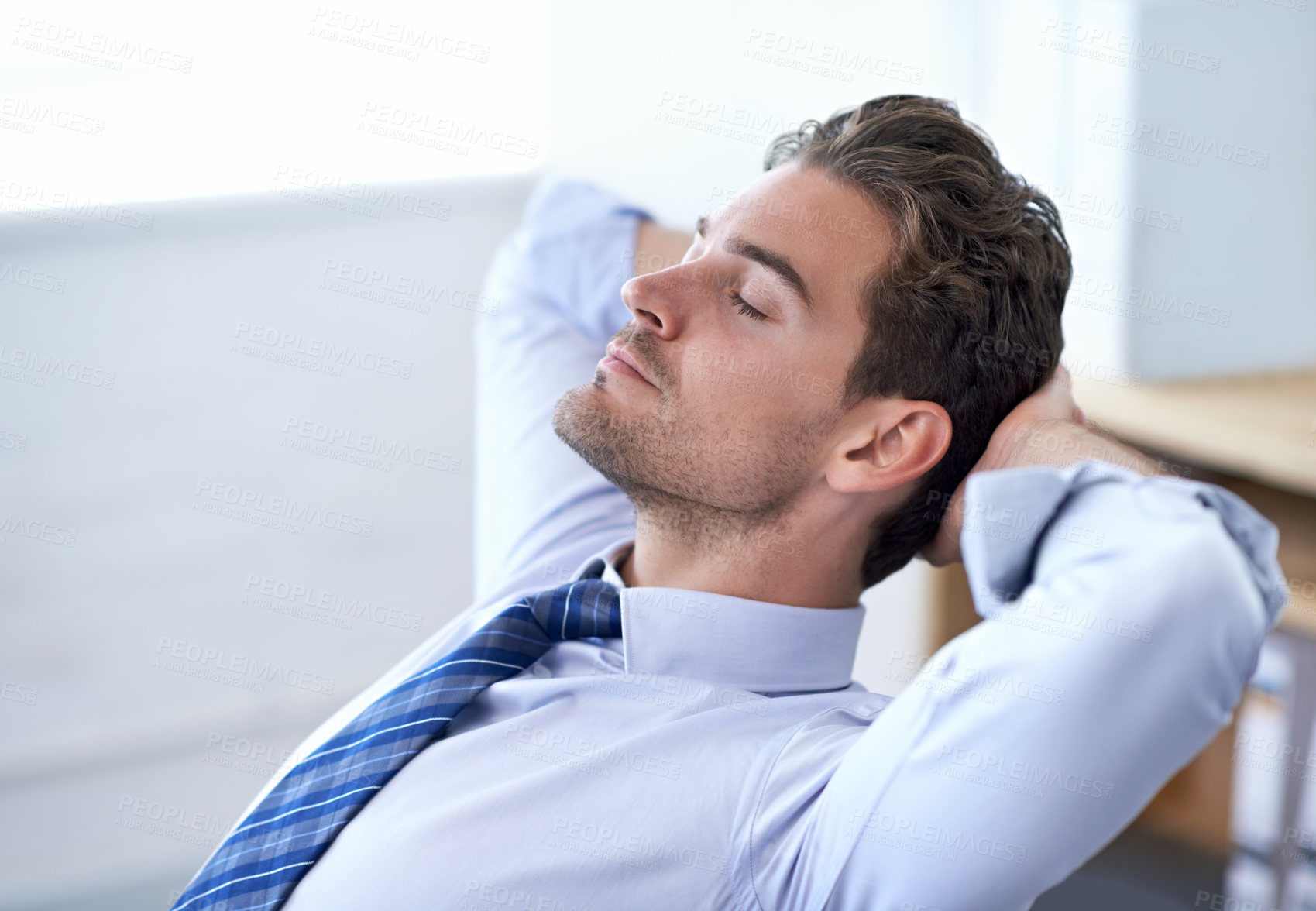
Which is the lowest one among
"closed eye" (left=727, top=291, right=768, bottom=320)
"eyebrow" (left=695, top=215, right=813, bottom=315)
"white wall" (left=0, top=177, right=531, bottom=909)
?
"white wall" (left=0, top=177, right=531, bottom=909)

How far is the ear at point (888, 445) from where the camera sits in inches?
42.0

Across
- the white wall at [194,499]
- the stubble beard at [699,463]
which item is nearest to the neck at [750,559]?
the stubble beard at [699,463]

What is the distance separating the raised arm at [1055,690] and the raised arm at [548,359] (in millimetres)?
664

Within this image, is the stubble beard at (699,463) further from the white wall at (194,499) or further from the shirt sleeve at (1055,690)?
the white wall at (194,499)

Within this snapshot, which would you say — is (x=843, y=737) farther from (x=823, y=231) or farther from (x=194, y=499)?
(x=194, y=499)

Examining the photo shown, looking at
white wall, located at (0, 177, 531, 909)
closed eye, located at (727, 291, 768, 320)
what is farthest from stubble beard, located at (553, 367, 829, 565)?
white wall, located at (0, 177, 531, 909)

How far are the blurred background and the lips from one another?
767 mm

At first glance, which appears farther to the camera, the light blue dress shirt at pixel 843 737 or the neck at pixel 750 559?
the neck at pixel 750 559

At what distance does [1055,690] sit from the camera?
28.2 inches

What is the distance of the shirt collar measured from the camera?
106 cm

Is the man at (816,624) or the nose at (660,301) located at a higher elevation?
the nose at (660,301)

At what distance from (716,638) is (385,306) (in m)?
1.25

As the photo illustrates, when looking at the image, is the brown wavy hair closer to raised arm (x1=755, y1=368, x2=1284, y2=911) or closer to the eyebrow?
the eyebrow

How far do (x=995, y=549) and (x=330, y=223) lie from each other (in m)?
1.56
